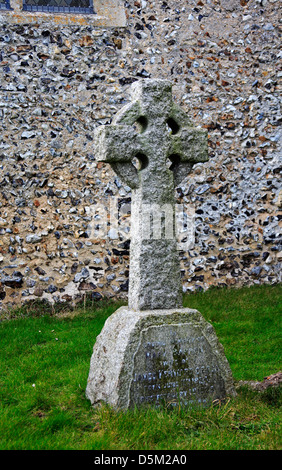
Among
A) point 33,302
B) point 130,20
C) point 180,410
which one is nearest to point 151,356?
point 180,410

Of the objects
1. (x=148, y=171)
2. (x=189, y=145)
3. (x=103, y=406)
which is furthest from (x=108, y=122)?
(x=103, y=406)

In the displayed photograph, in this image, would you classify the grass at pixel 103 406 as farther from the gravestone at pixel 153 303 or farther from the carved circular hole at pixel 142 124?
the carved circular hole at pixel 142 124

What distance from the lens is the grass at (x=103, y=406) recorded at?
3.19 meters

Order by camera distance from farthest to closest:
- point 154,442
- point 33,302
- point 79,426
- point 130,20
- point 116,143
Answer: point 130,20 → point 33,302 → point 116,143 → point 79,426 → point 154,442

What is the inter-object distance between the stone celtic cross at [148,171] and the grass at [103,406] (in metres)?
0.87

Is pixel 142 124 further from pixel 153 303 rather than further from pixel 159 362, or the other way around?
pixel 159 362

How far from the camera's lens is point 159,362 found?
→ 12.0ft

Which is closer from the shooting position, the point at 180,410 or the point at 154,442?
the point at 154,442

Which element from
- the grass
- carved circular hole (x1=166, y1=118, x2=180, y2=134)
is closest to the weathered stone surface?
the grass

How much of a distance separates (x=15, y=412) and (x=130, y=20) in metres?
6.05

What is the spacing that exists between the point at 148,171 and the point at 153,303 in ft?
3.30

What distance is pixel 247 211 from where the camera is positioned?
26.0 ft

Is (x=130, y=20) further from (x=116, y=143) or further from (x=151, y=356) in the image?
(x=151, y=356)

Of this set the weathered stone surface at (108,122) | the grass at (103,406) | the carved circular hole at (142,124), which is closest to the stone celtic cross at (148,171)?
the carved circular hole at (142,124)
